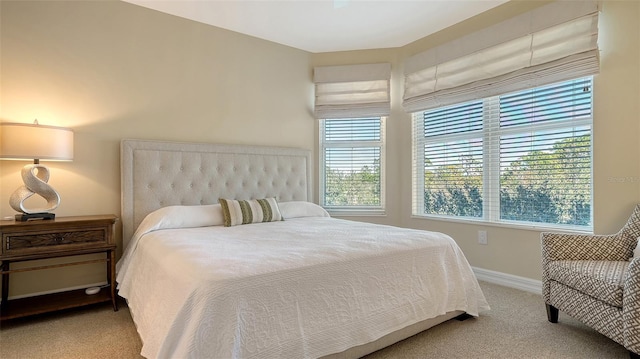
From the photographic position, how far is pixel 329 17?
10.3 feet

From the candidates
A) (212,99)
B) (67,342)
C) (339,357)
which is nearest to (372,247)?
(339,357)

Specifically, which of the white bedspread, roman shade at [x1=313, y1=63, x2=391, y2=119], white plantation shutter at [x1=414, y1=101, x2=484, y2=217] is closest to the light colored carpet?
the white bedspread

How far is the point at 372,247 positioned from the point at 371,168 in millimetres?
2216

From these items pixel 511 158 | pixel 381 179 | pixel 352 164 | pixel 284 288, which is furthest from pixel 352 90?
pixel 284 288

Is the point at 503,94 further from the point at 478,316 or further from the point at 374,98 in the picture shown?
the point at 478,316

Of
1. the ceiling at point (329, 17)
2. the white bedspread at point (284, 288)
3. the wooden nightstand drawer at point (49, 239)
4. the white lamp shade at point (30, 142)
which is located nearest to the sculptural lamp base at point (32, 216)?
the wooden nightstand drawer at point (49, 239)

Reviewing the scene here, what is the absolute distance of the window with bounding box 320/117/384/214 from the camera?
3953 mm

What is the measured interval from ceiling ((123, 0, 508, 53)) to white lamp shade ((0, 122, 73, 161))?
4.58 feet

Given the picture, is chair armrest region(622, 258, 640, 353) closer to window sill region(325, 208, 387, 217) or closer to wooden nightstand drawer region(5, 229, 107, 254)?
window sill region(325, 208, 387, 217)

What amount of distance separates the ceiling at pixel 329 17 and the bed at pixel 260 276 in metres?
1.27

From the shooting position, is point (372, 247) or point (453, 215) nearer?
point (372, 247)

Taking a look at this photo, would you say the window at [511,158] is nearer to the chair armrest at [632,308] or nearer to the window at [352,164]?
the window at [352,164]

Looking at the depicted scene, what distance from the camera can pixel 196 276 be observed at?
135cm

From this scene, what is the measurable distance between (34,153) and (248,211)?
1527mm
